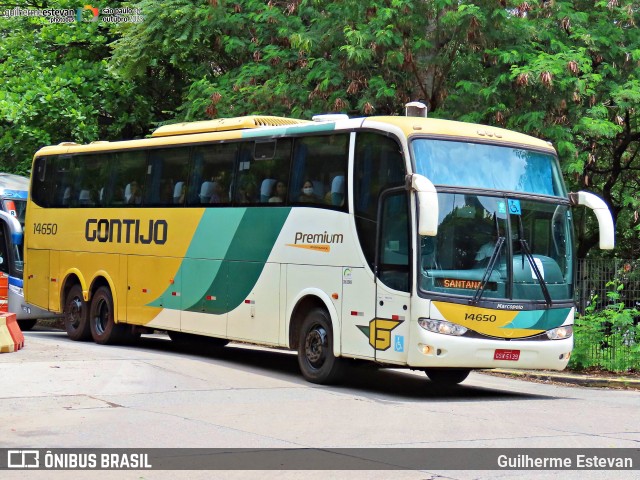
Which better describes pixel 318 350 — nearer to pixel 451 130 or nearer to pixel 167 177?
pixel 451 130

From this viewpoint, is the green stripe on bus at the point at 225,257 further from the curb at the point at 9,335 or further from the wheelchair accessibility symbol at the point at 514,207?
the wheelchair accessibility symbol at the point at 514,207

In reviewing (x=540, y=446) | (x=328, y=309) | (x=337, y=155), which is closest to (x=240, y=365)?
(x=328, y=309)

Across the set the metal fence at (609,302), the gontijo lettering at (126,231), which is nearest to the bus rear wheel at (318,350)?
the gontijo lettering at (126,231)

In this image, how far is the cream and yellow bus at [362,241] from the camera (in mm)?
14055

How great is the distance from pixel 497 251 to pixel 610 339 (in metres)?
5.61

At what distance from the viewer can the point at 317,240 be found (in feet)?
51.8

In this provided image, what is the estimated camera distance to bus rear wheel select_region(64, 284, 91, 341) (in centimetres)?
2194

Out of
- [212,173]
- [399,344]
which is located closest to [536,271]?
[399,344]

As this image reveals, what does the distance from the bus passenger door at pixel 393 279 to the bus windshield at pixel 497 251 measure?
1.23 ft

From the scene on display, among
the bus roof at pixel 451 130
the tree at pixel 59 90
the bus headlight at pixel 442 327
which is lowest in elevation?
the bus headlight at pixel 442 327

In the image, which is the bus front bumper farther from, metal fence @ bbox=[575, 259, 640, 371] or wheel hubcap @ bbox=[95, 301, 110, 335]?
wheel hubcap @ bbox=[95, 301, 110, 335]

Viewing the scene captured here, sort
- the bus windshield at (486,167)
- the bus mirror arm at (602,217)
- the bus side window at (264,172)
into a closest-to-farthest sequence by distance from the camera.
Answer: the bus windshield at (486,167) < the bus mirror arm at (602,217) < the bus side window at (264,172)

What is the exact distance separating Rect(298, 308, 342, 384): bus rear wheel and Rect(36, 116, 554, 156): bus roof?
266 cm

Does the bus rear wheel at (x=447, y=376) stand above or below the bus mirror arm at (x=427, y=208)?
below
